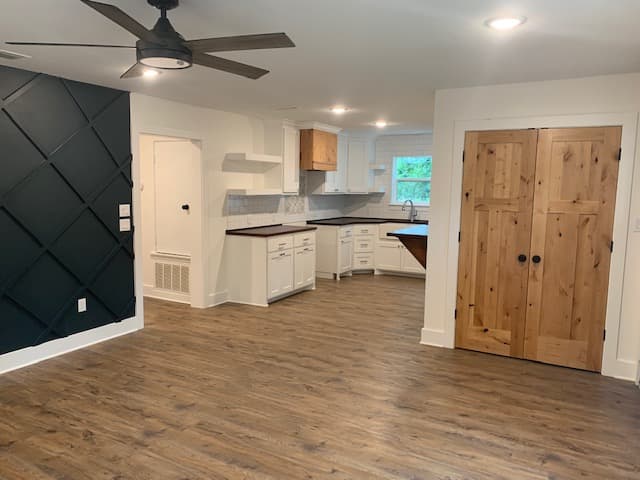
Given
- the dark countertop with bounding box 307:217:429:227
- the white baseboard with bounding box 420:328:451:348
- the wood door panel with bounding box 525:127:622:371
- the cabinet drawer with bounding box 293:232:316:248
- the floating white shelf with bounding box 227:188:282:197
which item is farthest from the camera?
the dark countertop with bounding box 307:217:429:227

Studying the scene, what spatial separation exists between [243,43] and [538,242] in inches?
118

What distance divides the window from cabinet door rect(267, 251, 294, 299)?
3033mm

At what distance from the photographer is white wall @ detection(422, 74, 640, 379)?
11.9 ft

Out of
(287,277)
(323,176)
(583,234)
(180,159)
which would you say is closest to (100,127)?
(180,159)

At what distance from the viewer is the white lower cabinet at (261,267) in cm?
573

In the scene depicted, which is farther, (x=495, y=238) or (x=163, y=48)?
(x=495, y=238)

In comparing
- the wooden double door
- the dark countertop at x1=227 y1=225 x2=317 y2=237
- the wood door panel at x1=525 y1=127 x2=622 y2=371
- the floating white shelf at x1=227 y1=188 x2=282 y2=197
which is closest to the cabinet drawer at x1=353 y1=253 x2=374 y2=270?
the dark countertop at x1=227 y1=225 x2=317 y2=237

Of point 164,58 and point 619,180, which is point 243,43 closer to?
point 164,58

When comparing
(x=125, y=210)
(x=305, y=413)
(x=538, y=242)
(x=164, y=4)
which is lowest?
→ (x=305, y=413)

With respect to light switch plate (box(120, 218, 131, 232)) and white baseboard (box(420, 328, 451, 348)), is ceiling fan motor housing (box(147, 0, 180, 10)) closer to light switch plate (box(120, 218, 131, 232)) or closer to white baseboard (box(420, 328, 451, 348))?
light switch plate (box(120, 218, 131, 232))

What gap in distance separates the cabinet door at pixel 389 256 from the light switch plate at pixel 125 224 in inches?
168

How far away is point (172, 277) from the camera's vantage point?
19.4ft

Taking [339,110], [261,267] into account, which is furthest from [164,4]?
[261,267]

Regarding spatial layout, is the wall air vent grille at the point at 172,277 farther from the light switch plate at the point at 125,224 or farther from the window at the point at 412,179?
the window at the point at 412,179
